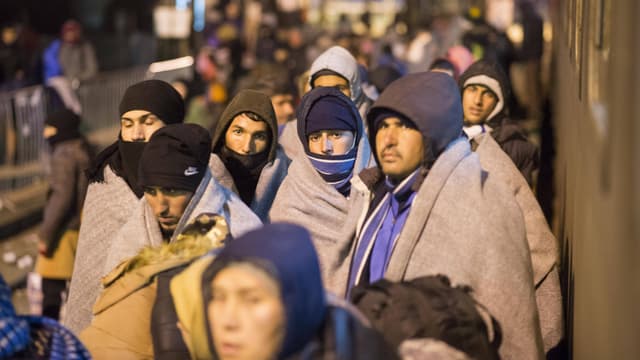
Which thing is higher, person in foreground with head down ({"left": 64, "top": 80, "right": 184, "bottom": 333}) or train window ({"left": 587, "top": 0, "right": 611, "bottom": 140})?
train window ({"left": 587, "top": 0, "right": 611, "bottom": 140})

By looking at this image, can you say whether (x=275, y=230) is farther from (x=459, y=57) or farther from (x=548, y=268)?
(x=459, y=57)

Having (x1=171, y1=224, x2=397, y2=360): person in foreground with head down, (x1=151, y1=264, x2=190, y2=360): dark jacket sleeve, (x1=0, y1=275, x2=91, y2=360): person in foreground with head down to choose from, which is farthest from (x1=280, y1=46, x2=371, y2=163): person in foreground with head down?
(x1=171, y1=224, x2=397, y2=360): person in foreground with head down

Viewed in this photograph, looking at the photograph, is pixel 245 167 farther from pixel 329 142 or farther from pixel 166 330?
pixel 166 330

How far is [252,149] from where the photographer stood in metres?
9.41

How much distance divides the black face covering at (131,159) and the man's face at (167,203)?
1272mm

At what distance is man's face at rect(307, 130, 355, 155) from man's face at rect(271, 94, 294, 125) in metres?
3.67

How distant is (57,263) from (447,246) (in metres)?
6.34

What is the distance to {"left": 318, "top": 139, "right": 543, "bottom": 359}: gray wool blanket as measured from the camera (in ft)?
19.8

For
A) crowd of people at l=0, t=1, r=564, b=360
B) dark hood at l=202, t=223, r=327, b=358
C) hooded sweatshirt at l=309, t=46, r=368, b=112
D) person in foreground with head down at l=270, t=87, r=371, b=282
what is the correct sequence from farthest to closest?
hooded sweatshirt at l=309, t=46, r=368, b=112 → person in foreground with head down at l=270, t=87, r=371, b=282 → crowd of people at l=0, t=1, r=564, b=360 → dark hood at l=202, t=223, r=327, b=358

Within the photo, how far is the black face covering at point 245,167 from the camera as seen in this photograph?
9.30 meters

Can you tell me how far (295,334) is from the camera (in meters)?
4.39

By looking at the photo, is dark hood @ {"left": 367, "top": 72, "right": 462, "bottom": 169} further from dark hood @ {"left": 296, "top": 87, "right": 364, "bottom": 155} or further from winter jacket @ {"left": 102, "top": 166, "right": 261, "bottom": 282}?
dark hood @ {"left": 296, "top": 87, "right": 364, "bottom": 155}

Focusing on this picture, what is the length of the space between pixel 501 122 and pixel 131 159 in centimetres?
334

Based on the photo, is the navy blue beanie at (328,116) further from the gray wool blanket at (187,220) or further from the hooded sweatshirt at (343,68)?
the hooded sweatshirt at (343,68)
